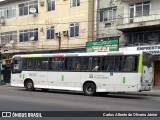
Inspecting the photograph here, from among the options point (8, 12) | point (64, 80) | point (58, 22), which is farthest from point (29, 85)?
point (8, 12)

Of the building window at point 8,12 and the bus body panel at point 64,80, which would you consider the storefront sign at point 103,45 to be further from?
the building window at point 8,12

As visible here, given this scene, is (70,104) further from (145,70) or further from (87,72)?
(87,72)

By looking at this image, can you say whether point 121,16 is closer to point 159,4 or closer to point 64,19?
point 159,4

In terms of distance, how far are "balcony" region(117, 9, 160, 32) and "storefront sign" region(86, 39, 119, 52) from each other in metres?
1.44

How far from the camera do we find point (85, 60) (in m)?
23.3

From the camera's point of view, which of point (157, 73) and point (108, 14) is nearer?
point (157, 73)

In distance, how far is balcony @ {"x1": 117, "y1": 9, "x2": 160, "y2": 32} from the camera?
28.9 metres

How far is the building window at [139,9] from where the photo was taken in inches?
1191

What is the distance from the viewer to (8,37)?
43938 mm

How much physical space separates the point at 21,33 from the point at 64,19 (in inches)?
291

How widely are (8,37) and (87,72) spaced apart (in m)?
22.9

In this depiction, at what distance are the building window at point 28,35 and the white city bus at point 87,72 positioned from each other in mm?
12657

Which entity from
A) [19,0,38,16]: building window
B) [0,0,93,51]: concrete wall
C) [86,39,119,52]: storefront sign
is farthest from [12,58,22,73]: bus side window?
[19,0,38,16]: building window

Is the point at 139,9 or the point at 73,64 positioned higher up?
the point at 139,9
